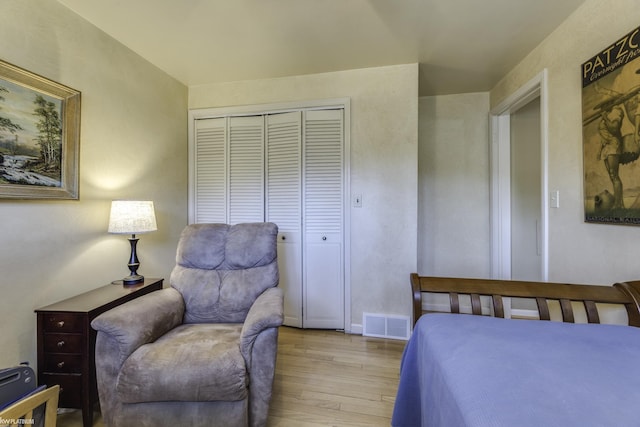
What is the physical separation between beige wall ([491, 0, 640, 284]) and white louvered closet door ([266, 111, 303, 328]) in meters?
1.94

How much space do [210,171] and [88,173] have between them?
1048 millimetres

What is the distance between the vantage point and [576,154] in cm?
162

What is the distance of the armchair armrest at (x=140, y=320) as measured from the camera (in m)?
1.20

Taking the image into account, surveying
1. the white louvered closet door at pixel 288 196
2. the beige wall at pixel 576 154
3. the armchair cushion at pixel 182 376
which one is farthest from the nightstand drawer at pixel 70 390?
the beige wall at pixel 576 154

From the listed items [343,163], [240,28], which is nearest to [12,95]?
[240,28]

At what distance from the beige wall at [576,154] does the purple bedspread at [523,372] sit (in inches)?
26.6

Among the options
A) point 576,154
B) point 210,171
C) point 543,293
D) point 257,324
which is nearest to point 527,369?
point 543,293

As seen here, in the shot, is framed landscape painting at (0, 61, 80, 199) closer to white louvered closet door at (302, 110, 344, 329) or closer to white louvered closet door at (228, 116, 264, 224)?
white louvered closet door at (228, 116, 264, 224)

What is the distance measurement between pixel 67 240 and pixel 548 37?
11.5ft

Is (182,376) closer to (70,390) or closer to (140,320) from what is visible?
(140,320)

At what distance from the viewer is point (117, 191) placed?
77.3 inches

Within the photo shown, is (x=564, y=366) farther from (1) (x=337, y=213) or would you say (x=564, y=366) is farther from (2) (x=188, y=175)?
(2) (x=188, y=175)

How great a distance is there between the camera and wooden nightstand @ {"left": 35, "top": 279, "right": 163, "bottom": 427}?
1329 mm

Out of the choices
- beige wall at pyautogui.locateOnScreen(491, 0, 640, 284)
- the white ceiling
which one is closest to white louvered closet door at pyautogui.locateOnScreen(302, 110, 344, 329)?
the white ceiling
